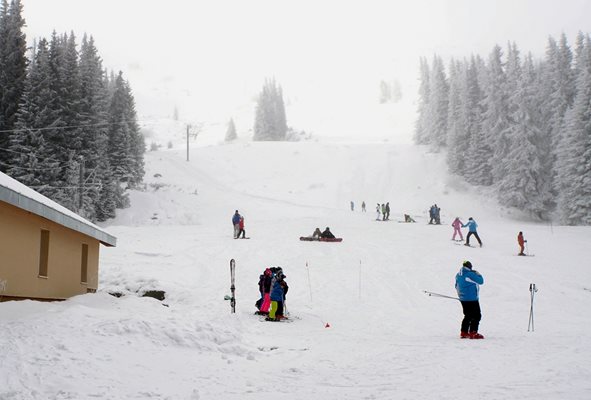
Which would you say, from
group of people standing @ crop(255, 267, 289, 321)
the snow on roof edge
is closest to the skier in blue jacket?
group of people standing @ crop(255, 267, 289, 321)

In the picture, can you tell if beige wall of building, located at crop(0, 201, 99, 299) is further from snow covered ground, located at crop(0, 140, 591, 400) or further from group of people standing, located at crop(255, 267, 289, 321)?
group of people standing, located at crop(255, 267, 289, 321)

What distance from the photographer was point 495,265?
974 inches

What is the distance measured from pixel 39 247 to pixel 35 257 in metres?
0.40

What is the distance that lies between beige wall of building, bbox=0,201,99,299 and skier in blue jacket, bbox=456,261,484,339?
10811mm

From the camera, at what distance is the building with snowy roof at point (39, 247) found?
1155 centimetres

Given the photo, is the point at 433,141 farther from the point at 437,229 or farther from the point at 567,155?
the point at 437,229

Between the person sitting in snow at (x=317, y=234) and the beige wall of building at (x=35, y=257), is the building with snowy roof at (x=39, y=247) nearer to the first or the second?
→ the beige wall of building at (x=35, y=257)

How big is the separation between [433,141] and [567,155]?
3268 cm

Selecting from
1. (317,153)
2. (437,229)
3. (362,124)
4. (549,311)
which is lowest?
(549,311)

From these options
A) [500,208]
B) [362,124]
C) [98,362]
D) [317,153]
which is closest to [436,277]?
[98,362]

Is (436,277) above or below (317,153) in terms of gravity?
below

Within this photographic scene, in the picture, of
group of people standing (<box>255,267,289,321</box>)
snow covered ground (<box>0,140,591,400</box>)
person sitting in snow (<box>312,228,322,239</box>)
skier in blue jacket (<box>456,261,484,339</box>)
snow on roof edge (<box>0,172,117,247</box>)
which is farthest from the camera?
person sitting in snow (<box>312,228,322,239</box>)

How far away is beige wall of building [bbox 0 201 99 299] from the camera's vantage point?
461 inches

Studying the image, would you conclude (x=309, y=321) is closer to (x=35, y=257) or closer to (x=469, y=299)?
(x=469, y=299)
